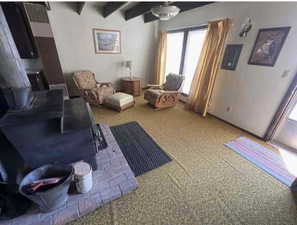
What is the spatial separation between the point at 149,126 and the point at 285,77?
2.36 meters

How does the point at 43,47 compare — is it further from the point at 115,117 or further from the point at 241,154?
the point at 241,154

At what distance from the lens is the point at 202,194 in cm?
153

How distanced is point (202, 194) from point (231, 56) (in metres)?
2.59

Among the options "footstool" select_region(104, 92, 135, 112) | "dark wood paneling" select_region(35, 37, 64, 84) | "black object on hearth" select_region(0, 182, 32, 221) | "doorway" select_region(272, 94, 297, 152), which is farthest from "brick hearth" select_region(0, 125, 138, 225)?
"doorway" select_region(272, 94, 297, 152)

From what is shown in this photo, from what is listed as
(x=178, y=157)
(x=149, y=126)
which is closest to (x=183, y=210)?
(x=178, y=157)

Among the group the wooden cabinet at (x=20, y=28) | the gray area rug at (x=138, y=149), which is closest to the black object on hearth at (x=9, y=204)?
the gray area rug at (x=138, y=149)

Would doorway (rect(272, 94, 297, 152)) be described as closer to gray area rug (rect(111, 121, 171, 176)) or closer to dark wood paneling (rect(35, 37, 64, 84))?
gray area rug (rect(111, 121, 171, 176))

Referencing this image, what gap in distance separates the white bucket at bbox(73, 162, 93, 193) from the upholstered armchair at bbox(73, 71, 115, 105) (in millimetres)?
2338

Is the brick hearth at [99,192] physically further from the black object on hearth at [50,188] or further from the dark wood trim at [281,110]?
the dark wood trim at [281,110]

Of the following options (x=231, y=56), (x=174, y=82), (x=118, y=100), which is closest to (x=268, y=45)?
(x=231, y=56)

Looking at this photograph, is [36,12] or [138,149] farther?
[36,12]

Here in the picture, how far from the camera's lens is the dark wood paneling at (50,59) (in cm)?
277

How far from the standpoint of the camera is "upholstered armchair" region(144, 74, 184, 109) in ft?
11.3

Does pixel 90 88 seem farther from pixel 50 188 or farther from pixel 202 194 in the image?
pixel 202 194
